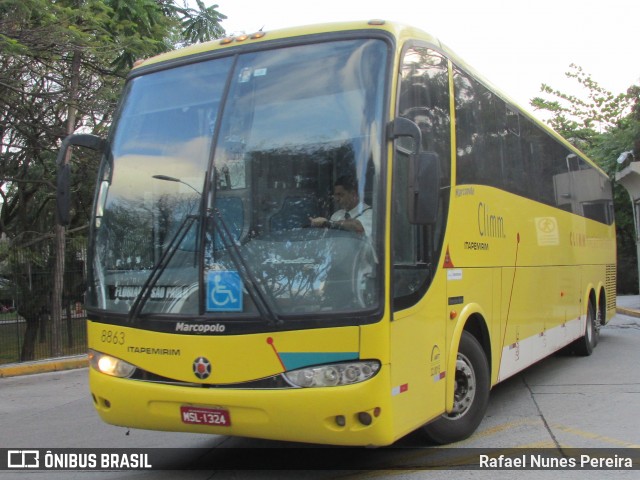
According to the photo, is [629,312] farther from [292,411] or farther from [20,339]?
[292,411]

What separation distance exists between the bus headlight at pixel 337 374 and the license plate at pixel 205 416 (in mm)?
600

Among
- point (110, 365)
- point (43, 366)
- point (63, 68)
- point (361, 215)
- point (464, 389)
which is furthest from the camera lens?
point (63, 68)

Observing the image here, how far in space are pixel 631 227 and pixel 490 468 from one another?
31.8 m

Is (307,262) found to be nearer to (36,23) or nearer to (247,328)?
(247,328)

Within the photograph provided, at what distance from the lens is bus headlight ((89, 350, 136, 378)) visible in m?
4.73

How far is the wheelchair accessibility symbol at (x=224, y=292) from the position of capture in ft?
14.3

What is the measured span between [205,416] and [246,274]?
102 cm

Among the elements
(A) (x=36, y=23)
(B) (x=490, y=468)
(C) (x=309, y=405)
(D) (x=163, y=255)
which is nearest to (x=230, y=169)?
(D) (x=163, y=255)

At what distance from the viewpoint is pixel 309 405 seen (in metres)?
4.15

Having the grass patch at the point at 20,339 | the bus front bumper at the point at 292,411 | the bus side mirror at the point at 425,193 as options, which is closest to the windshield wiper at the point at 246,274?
the bus front bumper at the point at 292,411

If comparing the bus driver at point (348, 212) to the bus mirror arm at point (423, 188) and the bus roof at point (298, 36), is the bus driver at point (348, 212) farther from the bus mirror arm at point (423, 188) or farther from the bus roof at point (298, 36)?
the bus roof at point (298, 36)

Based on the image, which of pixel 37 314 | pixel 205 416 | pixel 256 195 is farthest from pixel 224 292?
pixel 37 314

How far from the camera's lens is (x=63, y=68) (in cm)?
1391

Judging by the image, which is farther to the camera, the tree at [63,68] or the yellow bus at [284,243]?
the tree at [63,68]
